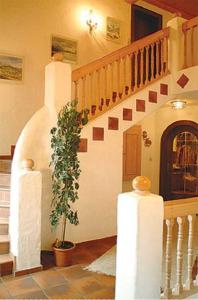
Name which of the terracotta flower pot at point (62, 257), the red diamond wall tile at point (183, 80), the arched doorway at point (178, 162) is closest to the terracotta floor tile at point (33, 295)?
the terracotta flower pot at point (62, 257)

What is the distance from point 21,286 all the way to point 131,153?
3.70 meters

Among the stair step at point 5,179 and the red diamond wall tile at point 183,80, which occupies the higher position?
the red diamond wall tile at point 183,80

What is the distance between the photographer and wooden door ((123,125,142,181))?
5672mm

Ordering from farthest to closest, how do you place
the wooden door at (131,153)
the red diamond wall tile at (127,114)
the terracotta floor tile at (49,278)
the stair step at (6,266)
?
the wooden door at (131,153), the red diamond wall tile at (127,114), the stair step at (6,266), the terracotta floor tile at (49,278)

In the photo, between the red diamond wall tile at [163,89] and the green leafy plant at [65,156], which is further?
the red diamond wall tile at [163,89]

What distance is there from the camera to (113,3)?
19.0ft

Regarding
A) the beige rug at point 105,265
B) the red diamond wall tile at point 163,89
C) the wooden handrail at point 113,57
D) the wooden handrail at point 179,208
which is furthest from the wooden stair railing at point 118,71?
the wooden handrail at point 179,208

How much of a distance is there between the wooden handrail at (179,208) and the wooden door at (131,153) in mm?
3655

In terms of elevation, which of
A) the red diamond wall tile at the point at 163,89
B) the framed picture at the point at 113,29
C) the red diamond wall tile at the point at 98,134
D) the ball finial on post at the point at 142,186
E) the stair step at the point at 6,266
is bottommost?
the stair step at the point at 6,266

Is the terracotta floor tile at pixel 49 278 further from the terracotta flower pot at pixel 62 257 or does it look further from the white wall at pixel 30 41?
the white wall at pixel 30 41

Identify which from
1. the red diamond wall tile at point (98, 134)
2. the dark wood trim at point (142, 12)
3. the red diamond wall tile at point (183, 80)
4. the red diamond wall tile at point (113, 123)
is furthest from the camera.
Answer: the dark wood trim at point (142, 12)

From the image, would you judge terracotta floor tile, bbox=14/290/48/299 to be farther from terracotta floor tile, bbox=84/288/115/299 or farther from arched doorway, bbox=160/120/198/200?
arched doorway, bbox=160/120/198/200

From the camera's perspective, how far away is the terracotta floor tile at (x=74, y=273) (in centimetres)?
278

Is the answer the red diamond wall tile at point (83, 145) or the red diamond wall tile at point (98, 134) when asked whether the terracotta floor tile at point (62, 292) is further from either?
the red diamond wall tile at point (98, 134)
